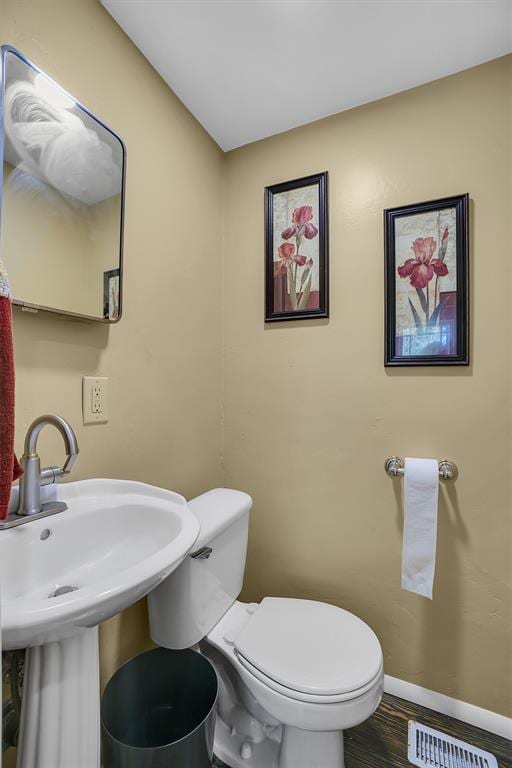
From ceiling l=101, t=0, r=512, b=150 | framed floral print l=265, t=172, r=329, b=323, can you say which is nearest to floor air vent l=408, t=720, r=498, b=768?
framed floral print l=265, t=172, r=329, b=323

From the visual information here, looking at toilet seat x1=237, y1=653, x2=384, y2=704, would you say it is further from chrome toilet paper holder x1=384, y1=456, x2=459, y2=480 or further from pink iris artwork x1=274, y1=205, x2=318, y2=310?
pink iris artwork x1=274, y1=205, x2=318, y2=310

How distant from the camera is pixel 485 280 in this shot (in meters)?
1.23

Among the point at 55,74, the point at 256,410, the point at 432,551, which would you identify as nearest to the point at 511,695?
the point at 432,551

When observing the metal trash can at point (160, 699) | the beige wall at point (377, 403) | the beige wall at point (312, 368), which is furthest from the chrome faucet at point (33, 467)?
the beige wall at point (377, 403)

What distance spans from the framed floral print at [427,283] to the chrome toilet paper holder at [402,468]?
354 millimetres

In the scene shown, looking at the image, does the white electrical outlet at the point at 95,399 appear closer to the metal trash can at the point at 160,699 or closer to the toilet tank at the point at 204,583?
the toilet tank at the point at 204,583

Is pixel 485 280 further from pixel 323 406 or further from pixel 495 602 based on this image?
pixel 495 602

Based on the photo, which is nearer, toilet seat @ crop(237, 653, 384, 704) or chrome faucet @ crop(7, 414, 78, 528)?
chrome faucet @ crop(7, 414, 78, 528)

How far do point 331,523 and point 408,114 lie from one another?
1585 mm

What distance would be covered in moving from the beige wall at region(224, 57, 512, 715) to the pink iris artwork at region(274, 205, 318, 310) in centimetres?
10

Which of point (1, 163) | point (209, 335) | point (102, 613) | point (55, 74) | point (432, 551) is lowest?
point (432, 551)

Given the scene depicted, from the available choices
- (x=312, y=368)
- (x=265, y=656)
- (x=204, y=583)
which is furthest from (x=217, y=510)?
(x=312, y=368)

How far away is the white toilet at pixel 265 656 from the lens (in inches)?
36.6

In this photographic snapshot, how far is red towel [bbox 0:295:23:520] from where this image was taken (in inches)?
21.4
